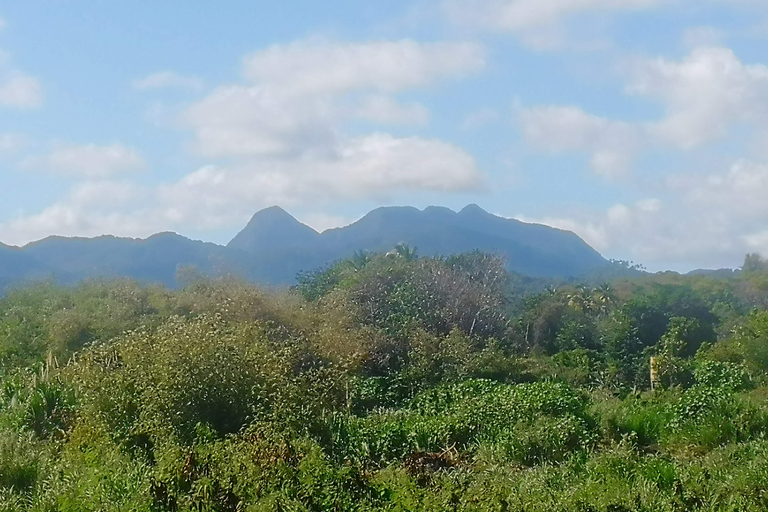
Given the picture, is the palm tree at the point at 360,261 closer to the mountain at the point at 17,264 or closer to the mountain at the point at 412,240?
the mountain at the point at 17,264

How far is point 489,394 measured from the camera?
1205cm

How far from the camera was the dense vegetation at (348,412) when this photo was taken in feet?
20.1

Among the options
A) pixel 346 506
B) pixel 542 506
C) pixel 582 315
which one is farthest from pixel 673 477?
pixel 582 315

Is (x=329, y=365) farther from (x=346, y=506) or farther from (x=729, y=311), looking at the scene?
(x=729, y=311)

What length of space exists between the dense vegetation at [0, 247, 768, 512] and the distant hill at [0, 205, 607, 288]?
80.1 ft

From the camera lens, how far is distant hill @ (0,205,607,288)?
62.2 meters

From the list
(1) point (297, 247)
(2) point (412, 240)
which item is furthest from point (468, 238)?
(1) point (297, 247)

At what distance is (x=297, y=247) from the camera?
264 ft

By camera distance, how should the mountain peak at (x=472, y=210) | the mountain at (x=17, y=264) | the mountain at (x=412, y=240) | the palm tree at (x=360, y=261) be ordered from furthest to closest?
the mountain peak at (x=472, y=210)
the mountain at (x=412, y=240)
the mountain at (x=17, y=264)
the palm tree at (x=360, y=261)

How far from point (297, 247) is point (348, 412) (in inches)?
2725

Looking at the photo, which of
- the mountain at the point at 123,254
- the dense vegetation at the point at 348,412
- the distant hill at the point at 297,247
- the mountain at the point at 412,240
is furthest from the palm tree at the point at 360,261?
the mountain at the point at 412,240

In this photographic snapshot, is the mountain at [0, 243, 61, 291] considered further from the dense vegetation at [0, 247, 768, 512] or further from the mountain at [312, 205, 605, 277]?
the dense vegetation at [0, 247, 768, 512]

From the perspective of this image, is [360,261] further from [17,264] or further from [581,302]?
[17,264]

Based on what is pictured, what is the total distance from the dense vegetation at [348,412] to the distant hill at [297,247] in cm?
2441
